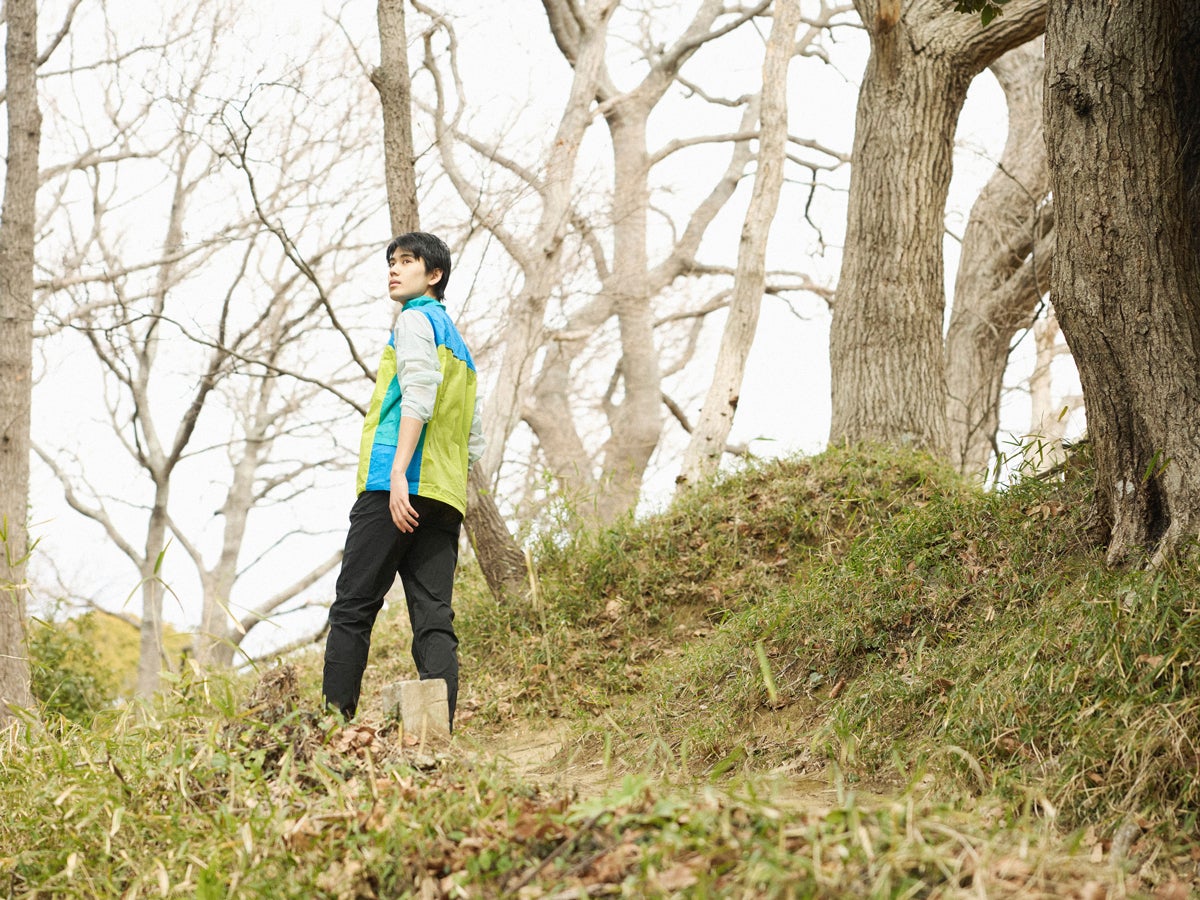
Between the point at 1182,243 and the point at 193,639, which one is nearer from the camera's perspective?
the point at 1182,243

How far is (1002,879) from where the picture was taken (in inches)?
89.0

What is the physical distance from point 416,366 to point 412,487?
1.58ft

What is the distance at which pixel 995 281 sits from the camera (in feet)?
35.2

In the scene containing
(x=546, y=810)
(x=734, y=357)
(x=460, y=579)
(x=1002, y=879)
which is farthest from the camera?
(x=734, y=357)

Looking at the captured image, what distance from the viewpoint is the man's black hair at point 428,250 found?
14.8ft

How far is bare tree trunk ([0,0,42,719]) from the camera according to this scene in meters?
7.03

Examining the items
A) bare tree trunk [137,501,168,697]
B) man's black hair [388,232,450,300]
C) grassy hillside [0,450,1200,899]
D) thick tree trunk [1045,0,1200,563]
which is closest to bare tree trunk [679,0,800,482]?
grassy hillside [0,450,1200,899]

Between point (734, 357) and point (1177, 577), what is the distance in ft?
17.3

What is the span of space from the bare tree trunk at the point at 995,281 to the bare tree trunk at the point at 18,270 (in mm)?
8204

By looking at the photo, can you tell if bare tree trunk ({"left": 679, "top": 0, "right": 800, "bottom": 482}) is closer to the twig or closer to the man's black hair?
the man's black hair

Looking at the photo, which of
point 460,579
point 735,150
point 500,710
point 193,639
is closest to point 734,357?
point 460,579

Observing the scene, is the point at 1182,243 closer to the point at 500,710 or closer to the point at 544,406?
the point at 500,710

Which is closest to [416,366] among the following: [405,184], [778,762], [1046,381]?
[778,762]

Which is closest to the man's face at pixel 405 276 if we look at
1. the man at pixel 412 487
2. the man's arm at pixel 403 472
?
the man at pixel 412 487
